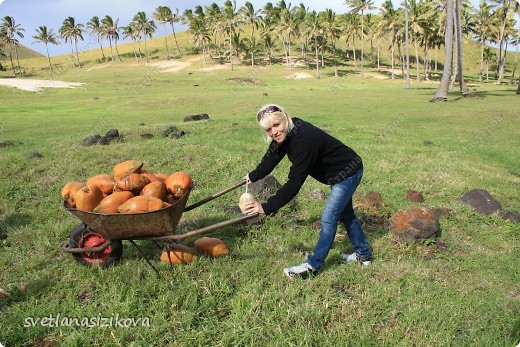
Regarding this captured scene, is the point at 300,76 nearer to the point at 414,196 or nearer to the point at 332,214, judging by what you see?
the point at 414,196

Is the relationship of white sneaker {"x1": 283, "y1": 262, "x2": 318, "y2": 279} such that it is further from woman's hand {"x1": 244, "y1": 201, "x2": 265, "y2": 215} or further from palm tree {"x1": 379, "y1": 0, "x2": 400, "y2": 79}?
palm tree {"x1": 379, "y1": 0, "x2": 400, "y2": 79}

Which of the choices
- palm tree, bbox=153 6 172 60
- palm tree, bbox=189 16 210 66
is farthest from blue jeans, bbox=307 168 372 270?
palm tree, bbox=153 6 172 60

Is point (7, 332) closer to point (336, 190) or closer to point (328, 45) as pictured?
point (336, 190)

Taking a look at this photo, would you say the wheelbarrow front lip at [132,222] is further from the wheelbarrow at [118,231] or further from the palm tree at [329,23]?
the palm tree at [329,23]

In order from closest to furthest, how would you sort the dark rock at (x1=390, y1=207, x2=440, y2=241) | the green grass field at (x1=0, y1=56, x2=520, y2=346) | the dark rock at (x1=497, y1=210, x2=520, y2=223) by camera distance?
1. the green grass field at (x1=0, y1=56, x2=520, y2=346)
2. the dark rock at (x1=390, y1=207, x2=440, y2=241)
3. the dark rock at (x1=497, y1=210, x2=520, y2=223)

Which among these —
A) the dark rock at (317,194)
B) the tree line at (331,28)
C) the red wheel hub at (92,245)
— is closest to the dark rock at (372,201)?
the dark rock at (317,194)

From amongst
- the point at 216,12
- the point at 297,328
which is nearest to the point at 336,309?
the point at 297,328

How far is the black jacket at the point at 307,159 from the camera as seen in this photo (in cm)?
406

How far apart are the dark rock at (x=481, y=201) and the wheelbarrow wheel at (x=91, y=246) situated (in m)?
6.49

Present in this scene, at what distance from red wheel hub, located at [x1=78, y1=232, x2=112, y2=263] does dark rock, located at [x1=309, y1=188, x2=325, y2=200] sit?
431 centimetres

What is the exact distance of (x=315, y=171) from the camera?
14.9 ft

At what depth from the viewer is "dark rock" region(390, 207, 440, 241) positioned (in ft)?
18.2

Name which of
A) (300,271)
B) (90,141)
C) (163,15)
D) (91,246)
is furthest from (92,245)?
(163,15)

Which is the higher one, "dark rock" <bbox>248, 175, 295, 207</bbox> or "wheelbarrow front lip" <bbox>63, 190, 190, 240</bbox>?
"wheelbarrow front lip" <bbox>63, 190, 190, 240</bbox>
